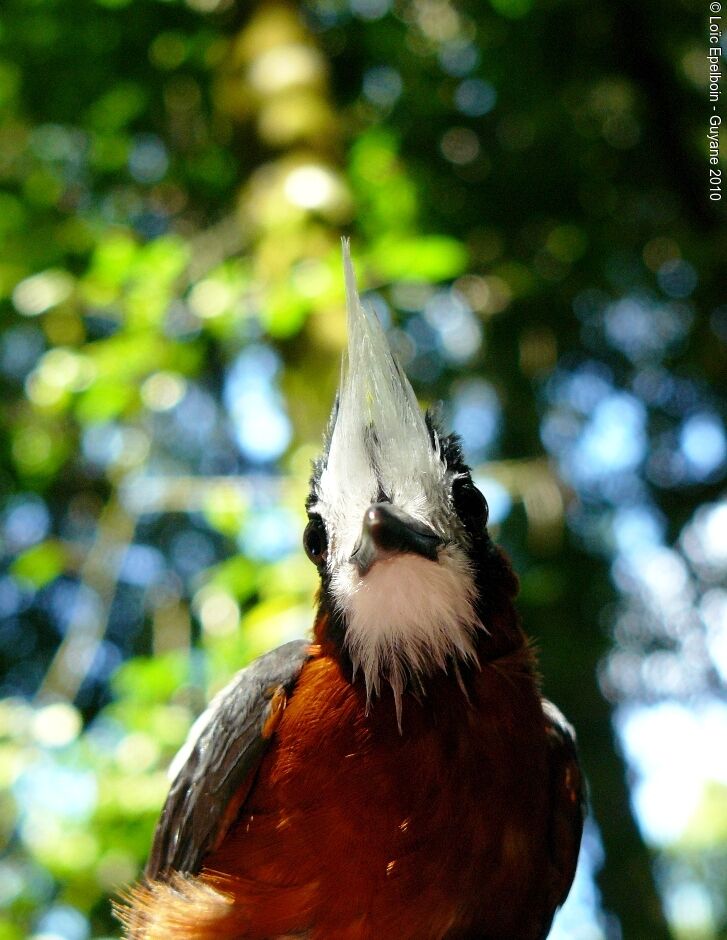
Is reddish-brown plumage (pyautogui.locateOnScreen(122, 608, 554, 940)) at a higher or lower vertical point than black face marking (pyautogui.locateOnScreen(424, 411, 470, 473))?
lower

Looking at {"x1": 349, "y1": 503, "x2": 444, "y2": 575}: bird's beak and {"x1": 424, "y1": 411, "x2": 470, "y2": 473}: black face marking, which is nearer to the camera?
{"x1": 349, "y1": 503, "x2": 444, "y2": 575}: bird's beak

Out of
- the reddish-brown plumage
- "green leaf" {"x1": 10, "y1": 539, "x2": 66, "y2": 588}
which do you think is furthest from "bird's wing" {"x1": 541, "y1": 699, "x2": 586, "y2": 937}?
"green leaf" {"x1": 10, "y1": 539, "x2": 66, "y2": 588}

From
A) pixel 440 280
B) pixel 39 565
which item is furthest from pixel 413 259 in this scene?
pixel 39 565

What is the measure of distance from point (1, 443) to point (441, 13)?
411 cm

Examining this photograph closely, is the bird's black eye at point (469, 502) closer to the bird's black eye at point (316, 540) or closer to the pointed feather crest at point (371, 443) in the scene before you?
the pointed feather crest at point (371, 443)

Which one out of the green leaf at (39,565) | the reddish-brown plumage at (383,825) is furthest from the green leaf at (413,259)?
the green leaf at (39,565)

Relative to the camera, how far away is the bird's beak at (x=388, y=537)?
1.91 m

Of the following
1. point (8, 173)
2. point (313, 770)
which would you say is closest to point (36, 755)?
point (313, 770)

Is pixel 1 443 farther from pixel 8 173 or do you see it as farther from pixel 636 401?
pixel 636 401

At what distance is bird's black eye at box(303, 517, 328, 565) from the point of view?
2.33 metres

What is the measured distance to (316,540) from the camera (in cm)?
234

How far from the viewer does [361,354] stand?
230cm

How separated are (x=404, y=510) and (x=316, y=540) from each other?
36 cm

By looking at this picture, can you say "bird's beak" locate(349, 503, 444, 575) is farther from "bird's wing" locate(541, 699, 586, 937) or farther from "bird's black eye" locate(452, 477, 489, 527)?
"bird's wing" locate(541, 699, 586, 937)
